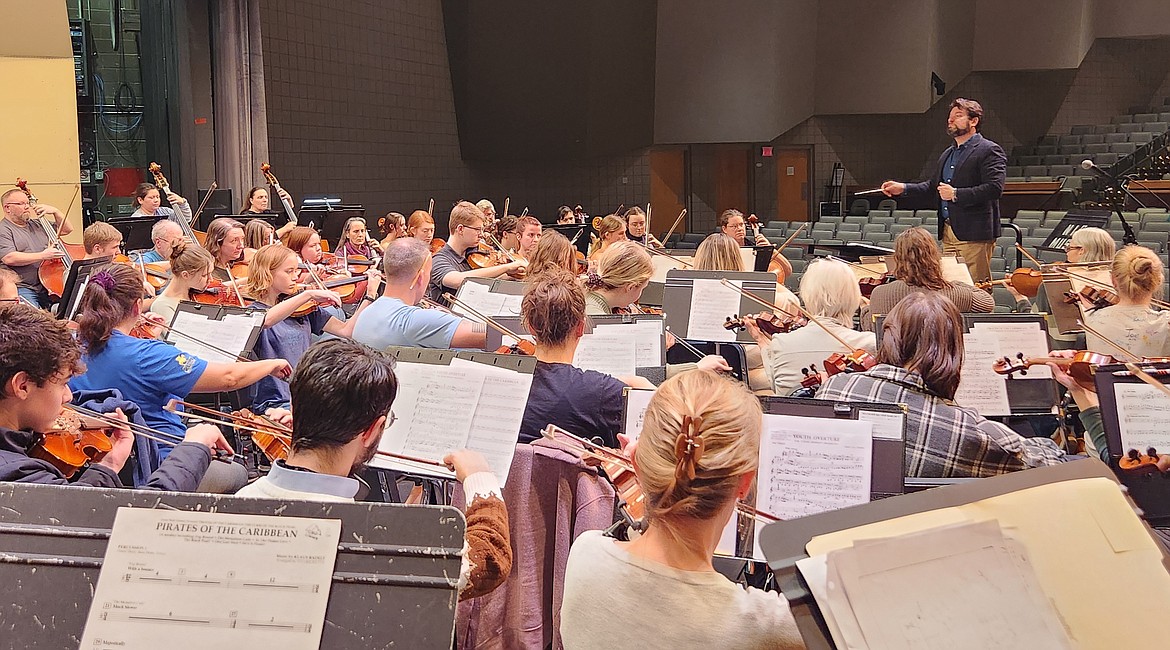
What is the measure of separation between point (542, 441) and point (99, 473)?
43.7 inches

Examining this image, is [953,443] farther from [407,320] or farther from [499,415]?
[407,320]

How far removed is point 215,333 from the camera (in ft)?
13.7

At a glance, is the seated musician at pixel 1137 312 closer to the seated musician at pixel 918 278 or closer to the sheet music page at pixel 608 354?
the seated musician at pixel 918 278

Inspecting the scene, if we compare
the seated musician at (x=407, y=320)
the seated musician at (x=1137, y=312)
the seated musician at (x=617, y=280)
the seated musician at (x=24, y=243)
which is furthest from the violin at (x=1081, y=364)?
the seated musician at (x=24, y=243)

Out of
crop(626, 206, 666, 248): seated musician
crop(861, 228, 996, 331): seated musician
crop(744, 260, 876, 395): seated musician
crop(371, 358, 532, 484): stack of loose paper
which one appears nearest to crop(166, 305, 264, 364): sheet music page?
crop(371, 358, 532, 484): stack of loose paper

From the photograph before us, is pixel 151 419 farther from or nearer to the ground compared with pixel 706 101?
nearer to the ground

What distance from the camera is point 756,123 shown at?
583 inches

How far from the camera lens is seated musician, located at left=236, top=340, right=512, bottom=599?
6.55ft

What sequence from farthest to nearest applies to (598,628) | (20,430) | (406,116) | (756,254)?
(406,116) < (756,254) < (20,430) < (598,628)

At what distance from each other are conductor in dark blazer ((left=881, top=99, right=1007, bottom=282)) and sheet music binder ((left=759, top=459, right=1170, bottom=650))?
5216 millimetres

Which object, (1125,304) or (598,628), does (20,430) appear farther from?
(1125,304)

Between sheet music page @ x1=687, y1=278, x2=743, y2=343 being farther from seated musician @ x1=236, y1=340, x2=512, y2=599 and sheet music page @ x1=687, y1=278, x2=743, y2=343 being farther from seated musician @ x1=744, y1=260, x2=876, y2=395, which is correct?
seated musician @ x1=236, y1=340, x2=512, y2=599

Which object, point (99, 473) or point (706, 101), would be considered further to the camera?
point (706, 101)

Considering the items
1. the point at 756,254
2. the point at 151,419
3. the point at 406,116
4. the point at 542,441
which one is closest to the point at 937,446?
the point at 542,441
